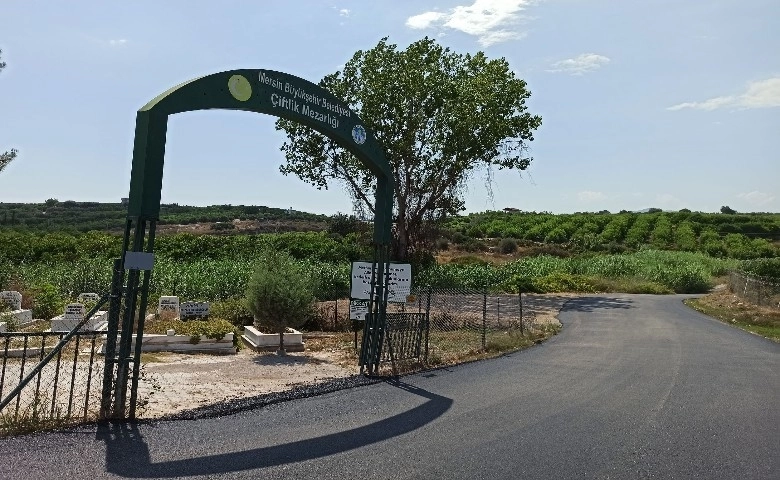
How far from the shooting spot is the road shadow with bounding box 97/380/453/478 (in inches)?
247

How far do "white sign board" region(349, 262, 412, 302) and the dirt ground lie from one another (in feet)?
5.06

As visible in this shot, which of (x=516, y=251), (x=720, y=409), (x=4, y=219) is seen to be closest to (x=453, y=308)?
(x=720, y=409)

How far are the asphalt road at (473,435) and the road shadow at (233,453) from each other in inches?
0.8

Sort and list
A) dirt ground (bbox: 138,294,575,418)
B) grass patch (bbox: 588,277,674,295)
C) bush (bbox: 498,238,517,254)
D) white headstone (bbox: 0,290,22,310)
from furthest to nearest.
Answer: bush (bbox: 498,238,517,254)
grass patch (bbox: 588,277,674,295)
white headstone (bbox: 0,290,22,310)
dirt ground (bbox: 138,294,575,418)

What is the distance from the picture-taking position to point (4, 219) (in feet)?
285

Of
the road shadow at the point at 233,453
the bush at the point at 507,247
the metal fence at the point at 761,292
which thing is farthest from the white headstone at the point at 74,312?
the bush at the point at 507,247

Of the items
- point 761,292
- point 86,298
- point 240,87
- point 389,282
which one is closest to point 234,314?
point 86,298

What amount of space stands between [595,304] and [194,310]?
1945 cm

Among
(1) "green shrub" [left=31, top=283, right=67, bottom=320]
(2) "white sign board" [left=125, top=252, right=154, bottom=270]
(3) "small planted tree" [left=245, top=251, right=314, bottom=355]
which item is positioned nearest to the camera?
(2) "white sign board" [left=125, top=252, right=154, bottom=270]

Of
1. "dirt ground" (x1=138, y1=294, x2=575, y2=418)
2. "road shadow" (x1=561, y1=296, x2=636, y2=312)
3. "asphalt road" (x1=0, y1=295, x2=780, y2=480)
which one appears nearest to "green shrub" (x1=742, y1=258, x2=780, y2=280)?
"road shadow" (x1=561, y1=296, x2=636, y2=312)

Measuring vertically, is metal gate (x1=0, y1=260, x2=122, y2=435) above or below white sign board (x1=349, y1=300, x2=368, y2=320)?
below

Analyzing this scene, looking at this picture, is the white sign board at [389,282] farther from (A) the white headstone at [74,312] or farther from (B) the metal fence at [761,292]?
(B) the metal fence at [761,292]

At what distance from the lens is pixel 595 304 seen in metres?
31.9

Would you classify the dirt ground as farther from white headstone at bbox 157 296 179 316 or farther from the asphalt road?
white headstone at bbox 157 296 179 316
